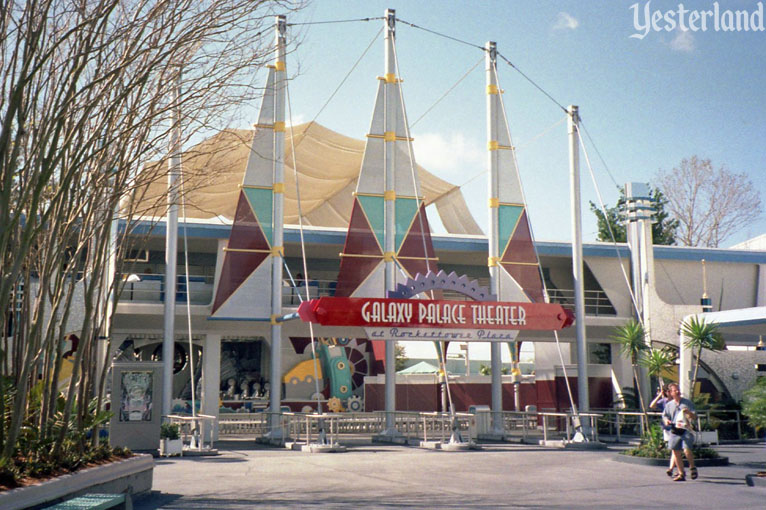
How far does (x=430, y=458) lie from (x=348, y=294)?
28.8ft

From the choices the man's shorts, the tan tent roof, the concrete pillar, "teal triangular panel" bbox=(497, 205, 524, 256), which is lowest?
the man's shorts

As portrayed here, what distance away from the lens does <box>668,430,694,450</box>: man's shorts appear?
15.0 metres

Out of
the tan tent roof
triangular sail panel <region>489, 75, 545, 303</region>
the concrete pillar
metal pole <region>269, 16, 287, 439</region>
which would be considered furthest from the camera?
the tan tent roof

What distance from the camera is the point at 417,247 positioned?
27.7 m

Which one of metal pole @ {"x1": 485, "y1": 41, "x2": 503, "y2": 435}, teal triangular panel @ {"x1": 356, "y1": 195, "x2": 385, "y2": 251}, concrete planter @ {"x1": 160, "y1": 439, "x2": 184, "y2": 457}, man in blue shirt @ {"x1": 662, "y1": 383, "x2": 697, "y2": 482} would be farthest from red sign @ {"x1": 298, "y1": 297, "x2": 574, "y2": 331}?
man in blue shirt @ {"x1": 662, "y1": 383, "x2": 697, "y2": 482}

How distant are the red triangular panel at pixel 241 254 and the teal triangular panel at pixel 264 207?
162mm

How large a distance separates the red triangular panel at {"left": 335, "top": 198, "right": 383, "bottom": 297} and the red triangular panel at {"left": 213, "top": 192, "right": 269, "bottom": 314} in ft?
8.65

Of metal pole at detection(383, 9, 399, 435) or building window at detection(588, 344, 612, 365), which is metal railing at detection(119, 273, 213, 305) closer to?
metal pole at detection(383, 9, 399, 435)

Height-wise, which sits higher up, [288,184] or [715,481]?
[288,184]

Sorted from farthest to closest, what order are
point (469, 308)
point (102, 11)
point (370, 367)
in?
1. point (370, 367)
2. point (469, 308)
3. point (102, 11)

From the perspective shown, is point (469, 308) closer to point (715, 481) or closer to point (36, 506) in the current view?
point (715, 481)

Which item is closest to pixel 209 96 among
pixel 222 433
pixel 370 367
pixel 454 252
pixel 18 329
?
pixel 18 329

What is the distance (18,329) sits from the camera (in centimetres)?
1216

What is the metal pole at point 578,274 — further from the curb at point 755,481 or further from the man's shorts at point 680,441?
the curb at point 755,481
